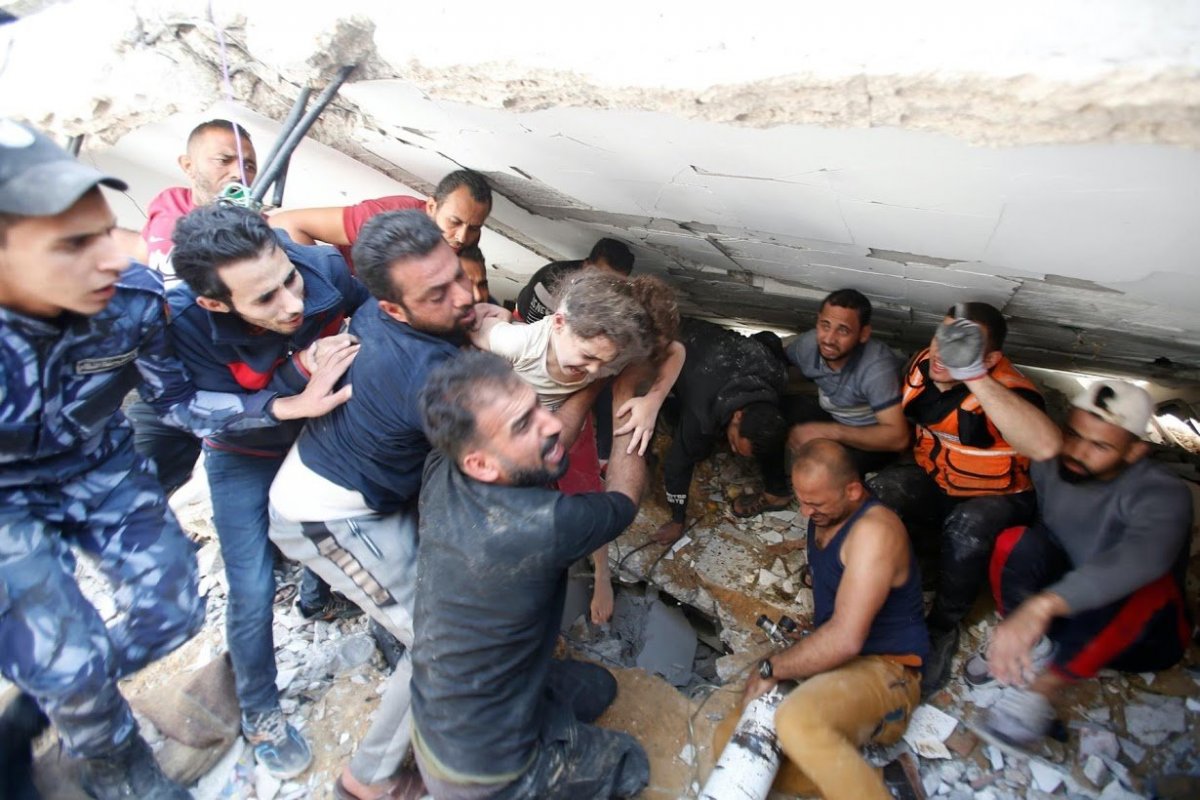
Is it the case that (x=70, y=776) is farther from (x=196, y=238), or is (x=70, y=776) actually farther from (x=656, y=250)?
(x=656, y=250)

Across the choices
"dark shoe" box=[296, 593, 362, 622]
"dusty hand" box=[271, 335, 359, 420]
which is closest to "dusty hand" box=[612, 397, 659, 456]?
"dusty hand" box=[271, 335, 359, 420]

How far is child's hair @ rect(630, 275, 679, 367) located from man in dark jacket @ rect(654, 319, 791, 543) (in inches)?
49.8

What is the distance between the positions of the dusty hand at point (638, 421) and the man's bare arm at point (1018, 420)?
1.21m

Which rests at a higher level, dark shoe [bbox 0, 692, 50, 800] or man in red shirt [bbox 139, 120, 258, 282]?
man in red shirt [bbox 139, 120, 258, 282]

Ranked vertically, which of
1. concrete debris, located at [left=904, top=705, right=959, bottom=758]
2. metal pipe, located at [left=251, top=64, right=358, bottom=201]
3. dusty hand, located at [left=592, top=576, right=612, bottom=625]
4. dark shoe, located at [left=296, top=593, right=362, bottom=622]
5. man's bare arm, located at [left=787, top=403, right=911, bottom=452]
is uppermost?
metal pipe, located at [left=251, top=64, right=358, bottom=201]

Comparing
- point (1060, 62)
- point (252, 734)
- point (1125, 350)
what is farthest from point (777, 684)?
point (1125, 350)

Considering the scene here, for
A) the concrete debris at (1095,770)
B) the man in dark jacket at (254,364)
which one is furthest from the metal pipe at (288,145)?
the concrete debris at (1095,770)

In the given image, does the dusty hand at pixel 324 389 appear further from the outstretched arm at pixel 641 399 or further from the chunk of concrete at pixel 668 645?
the chunk of concrete at pixel 668 645

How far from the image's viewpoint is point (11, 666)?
1594 millimetres

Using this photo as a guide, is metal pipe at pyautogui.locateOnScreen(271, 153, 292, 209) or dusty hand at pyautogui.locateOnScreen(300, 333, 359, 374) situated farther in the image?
metal pipe at pyautogui.locateOnScreen(271, 153, 292, 209)

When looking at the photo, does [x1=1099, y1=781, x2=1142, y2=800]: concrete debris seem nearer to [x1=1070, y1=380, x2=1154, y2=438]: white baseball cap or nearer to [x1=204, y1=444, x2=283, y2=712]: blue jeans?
[x1=1070, y1=380, x2=1154, y2=438]: white baseball cap

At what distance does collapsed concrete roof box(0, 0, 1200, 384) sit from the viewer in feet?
3.89

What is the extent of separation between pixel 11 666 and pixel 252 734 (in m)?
1.07

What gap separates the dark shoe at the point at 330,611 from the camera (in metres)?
3.09
